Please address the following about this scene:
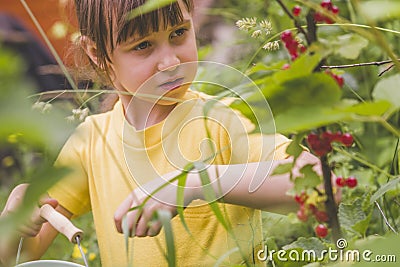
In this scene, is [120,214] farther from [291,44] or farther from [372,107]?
[372,107]

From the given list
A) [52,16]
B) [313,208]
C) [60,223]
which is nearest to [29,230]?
[60,223]

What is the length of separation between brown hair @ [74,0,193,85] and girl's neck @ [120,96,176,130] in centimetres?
7

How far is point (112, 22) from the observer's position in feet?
3.67

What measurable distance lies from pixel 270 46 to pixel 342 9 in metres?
1.02

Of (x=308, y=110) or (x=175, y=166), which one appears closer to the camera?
(x=308, y=110)

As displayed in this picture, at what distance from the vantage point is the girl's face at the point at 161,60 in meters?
1.00

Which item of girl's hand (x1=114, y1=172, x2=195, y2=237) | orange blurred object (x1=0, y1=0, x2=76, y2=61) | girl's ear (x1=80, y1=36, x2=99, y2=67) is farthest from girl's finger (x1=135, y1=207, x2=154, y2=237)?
orange blurred object (x1=0, y1=0, x2=76, y2=61)

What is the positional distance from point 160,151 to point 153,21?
Result: 245 millimetres

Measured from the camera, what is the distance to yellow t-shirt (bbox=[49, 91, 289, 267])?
1.04 metres

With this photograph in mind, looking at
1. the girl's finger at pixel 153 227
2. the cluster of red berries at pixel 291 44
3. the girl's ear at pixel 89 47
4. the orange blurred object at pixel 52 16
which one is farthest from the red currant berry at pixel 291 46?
the orange blurred object at pixel 52 16

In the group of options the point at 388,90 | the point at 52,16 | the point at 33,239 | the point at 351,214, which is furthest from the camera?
the point at 52,16

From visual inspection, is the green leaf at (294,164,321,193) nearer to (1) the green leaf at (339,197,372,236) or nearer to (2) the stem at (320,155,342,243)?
(2) the stem at (320,155,342,243)

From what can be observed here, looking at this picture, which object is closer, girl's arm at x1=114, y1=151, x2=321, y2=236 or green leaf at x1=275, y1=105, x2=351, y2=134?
green leaf at x1=275, y1=105, x2=351, y2=134

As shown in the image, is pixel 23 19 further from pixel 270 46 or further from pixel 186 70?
pixel 270 46
